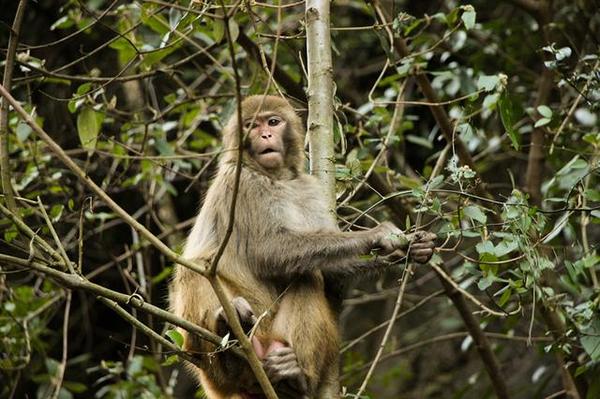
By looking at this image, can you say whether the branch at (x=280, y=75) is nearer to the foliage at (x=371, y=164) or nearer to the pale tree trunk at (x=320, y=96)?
the foliage at (x=371, y=164)

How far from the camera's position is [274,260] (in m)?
5.36

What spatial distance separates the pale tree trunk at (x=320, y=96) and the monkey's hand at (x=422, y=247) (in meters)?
0.49

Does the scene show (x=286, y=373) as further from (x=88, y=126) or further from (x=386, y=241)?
(x=88, y=126)

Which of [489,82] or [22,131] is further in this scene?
[22,131]

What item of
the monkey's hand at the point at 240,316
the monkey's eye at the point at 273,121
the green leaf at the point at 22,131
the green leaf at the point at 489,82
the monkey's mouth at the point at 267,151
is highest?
the green leaf at the point at 489,82

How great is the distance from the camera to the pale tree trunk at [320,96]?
4.93 metres

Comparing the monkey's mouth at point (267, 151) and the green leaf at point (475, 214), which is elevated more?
the monkey's mouth at point (267, 151)

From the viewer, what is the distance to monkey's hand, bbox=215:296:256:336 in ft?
15.9

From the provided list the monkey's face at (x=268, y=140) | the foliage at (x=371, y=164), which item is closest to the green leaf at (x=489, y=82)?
the foliage at (x=371, y=164)

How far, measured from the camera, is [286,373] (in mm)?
5020

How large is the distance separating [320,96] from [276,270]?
110 centimetres

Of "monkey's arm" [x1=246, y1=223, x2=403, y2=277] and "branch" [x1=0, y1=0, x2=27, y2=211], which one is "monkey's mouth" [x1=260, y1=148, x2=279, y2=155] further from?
"branch" [x1=0, y1=0, x2=27, y2=211]

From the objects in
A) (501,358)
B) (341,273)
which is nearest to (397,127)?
(341,273)

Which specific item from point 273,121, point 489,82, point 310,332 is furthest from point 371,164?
point 310,332
